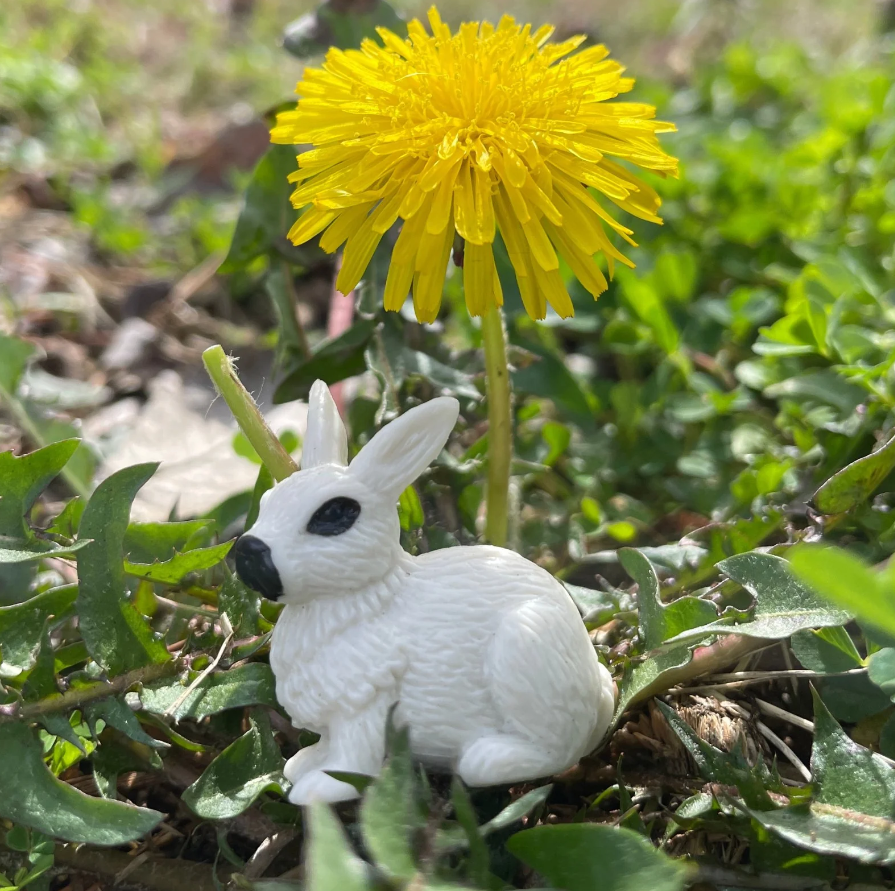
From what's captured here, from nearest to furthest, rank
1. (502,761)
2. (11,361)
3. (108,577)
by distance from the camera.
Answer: (502,761) → (108,577) → (11,361)

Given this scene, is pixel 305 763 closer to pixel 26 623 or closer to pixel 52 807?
pixel 52 807

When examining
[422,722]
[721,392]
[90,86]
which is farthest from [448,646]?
[90,86]

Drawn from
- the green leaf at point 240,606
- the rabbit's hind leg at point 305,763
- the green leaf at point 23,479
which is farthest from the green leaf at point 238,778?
the green leaf at point 23,479

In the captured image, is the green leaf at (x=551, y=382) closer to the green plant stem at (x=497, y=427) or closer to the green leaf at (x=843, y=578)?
the green plant stem at (x=497, y=427)

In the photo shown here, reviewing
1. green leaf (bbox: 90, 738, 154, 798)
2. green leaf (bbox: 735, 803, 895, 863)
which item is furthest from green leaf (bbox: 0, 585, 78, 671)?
green leaf (bbox: 735, 803, 895, 863)

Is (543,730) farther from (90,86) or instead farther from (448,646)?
(90,86)

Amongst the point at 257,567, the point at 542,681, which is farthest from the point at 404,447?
the point at 542,681
